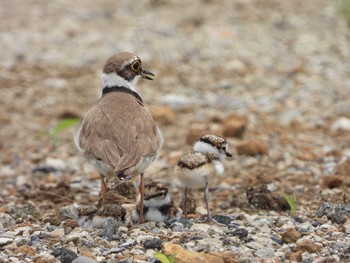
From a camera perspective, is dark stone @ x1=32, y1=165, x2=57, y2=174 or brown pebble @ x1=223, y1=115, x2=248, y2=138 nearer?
dark stone @ x1=32, y1=165, x2=57, y2=174

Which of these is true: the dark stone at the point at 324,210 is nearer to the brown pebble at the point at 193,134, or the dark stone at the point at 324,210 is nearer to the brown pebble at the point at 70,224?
the brown pebble at the point at 70,224

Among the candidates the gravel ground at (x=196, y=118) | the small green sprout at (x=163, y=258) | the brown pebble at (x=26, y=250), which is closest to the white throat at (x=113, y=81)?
the gravel ground at (x=196, y=118)

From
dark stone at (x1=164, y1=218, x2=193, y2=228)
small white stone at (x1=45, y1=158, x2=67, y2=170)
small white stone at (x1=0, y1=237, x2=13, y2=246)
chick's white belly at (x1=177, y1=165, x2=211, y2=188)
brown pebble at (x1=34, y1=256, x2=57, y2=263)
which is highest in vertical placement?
small white stone at (x1=45, y1=158, x2=67, y2=170)

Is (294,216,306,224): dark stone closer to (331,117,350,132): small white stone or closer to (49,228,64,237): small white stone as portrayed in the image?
(49,228,64,237): small white stone

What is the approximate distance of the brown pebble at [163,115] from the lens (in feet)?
32.2

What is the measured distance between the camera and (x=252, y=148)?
28.3 feet

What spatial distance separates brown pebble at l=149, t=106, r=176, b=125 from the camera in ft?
32.2

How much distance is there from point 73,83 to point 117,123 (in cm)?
540

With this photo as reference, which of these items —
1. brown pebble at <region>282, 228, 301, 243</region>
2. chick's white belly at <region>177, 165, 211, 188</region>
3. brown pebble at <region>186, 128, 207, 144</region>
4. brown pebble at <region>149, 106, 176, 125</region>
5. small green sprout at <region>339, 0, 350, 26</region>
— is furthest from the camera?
small green sprout at <region>339, 0, 350, 26</region>

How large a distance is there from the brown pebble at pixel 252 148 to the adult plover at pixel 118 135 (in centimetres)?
231

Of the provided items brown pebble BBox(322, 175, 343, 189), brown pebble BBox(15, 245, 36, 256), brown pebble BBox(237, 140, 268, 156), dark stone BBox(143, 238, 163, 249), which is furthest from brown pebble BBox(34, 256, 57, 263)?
brown pebble BBox(237, 140, 268, 156)

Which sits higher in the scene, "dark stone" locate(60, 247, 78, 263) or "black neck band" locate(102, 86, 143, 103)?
"black neck band" locate(102, 86, 143, 103)

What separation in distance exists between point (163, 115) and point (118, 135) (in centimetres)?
396

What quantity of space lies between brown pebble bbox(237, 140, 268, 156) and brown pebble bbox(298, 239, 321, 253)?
338cm
